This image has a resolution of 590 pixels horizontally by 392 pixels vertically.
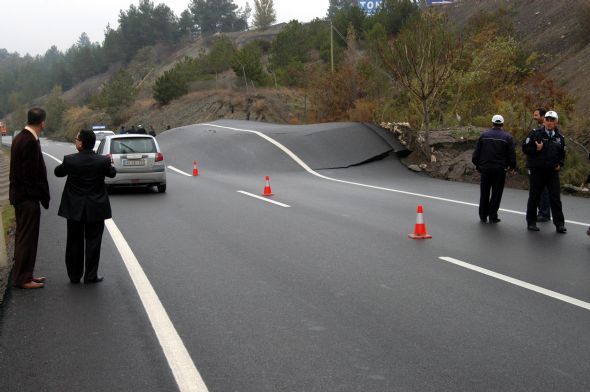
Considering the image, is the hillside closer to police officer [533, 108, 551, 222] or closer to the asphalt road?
police officer [533, 108, 551, 222]

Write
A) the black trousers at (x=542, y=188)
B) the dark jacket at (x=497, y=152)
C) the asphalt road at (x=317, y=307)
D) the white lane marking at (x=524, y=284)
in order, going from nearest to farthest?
the asphalt road at (x=317, y=307) < the white lane marking at (x=524, y=284) < the black trousers at (x=542, y=188) < the dark jacket at (x=497, y=152)

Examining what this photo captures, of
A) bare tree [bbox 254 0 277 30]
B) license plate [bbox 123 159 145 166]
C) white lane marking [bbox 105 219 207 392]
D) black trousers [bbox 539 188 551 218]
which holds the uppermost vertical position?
bare tree [bbox 254 0 277 30]

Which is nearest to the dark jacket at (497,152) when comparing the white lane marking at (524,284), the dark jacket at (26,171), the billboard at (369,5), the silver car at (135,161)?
the white lane marking at (524,284)

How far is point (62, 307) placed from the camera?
20.3 feet

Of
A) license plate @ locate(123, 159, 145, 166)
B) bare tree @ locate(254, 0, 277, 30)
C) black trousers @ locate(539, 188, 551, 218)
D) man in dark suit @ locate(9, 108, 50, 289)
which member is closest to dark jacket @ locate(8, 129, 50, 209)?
man in dark suit @ locate(9, 108, 50, 289)

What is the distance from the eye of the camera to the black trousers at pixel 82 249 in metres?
7.13

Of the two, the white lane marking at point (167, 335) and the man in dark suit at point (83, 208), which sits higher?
the man in dark suit at point (83, 208)

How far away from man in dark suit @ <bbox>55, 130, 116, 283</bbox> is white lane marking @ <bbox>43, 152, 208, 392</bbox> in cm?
56

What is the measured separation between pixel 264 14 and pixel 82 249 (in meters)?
139

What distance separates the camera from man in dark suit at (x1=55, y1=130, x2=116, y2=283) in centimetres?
712

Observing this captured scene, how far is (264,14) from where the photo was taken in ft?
460

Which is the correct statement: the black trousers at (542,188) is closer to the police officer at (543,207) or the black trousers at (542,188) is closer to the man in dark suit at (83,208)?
the police officer at (543,207)

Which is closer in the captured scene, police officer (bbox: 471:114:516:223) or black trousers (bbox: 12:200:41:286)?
black trousers (bbox: 12:200:41:286)

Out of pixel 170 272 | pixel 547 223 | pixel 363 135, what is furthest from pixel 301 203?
pixel 363 135
